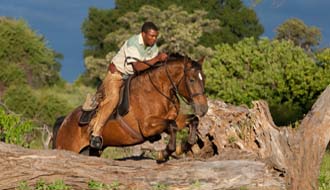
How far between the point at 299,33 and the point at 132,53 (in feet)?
168

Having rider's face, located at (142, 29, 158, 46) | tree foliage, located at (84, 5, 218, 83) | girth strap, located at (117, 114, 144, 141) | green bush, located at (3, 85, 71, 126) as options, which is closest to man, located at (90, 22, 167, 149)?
rider's face, located at (142, 29, 158, 46)

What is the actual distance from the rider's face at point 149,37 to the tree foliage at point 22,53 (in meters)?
36.1

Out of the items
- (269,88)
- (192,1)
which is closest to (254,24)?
(192,1)

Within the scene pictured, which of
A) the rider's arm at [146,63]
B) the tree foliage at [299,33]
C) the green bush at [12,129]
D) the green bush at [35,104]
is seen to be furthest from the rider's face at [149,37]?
the tree foliage at [299,33]

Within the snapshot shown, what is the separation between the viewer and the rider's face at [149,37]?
1059 centimetres

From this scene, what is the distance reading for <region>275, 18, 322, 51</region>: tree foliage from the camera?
2356 inches

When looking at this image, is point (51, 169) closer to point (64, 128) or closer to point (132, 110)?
point (132, 110)

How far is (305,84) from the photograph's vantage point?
3038 cm

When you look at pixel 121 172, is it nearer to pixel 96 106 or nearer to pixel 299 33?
pixel 96 106

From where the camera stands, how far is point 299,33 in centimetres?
6059

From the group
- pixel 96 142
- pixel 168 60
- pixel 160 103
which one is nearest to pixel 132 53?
pixel 168 60

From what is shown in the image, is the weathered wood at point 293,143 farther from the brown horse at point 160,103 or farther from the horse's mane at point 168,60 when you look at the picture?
the horse's mane at point 168,60

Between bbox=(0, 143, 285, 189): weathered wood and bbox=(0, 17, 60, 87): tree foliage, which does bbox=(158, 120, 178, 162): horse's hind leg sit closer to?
bbox=(0, 143, 285, 189): weathered wood

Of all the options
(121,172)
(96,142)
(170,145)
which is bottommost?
(121,172)
